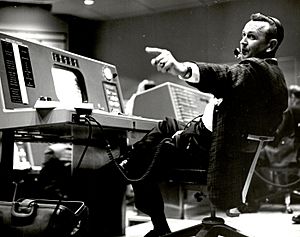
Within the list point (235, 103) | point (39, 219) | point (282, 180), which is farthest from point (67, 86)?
point (282, 180)

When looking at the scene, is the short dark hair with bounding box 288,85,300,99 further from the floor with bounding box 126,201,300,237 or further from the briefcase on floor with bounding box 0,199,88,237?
the briefcase on floor with bounding box 0,199,88,237

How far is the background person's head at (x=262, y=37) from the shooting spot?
1.70 m

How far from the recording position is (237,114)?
157 cm

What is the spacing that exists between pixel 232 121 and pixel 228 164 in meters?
0.15

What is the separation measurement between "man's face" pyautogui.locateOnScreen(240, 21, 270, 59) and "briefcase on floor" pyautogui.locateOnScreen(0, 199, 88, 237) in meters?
0.85

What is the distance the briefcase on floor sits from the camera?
156cm

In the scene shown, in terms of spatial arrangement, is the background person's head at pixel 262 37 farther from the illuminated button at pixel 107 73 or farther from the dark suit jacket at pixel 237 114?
the illuminated button at pixel 107 73

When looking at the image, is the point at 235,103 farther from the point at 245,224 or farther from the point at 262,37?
the point at 245,224

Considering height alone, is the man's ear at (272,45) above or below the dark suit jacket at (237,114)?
above

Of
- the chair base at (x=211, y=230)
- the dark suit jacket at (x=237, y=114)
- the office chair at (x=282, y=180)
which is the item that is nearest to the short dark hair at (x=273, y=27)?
the dark suit jacket at (x=237, y=114)

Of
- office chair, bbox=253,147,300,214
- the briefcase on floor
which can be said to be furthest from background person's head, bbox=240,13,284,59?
office chair, bbox=253,147,300,214

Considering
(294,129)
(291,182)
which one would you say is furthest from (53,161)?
(291,182)

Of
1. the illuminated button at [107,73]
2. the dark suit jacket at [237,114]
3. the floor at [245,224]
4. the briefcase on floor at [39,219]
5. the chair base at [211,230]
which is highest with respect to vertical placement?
the illuminated button at [107,73]

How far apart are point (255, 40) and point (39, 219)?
1.02 m
